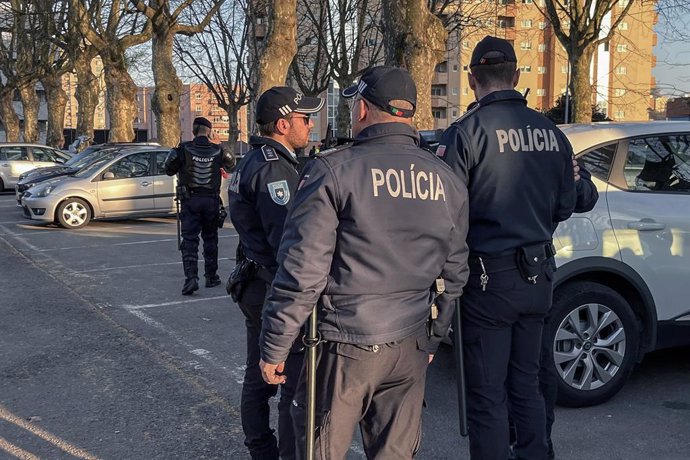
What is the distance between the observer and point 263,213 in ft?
10.2

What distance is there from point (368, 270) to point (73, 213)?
12709mm

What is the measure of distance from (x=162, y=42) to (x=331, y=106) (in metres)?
44.1

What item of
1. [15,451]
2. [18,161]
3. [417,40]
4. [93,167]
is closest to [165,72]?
[18,161]

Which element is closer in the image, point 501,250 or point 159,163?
point 501,250

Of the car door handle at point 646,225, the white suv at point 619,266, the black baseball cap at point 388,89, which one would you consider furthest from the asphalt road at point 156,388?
the black baseball cap at point 388,89

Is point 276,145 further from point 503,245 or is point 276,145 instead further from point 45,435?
point 45,435

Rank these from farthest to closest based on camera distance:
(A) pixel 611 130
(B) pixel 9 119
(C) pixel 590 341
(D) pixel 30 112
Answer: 1. (D) pixel 30 112
2. (B) pixel 9 119
3. (A) pixel 611 130
4. (C) pixel 590 341

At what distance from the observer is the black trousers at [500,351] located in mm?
3004

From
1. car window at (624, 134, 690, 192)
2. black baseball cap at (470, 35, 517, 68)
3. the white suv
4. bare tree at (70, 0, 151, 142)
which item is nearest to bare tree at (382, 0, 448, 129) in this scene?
car window at (624, 134, 690, 192)

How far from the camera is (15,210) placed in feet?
57.3

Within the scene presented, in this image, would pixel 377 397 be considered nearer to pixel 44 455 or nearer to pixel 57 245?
pixel 44 455

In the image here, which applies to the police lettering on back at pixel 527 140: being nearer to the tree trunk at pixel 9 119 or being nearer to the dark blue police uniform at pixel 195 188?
the dark blue police uniform at pixel 195 188

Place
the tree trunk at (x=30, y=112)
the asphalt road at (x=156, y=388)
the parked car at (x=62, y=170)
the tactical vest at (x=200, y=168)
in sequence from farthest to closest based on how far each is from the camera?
the tree trunk at (x=30, y=112)
the parked car at (x=62, y=170)
the tactical vest at (x=200, y=168)
the asphalt road at (x=156, y=388)

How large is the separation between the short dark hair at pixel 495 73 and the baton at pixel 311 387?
4.80 ft
